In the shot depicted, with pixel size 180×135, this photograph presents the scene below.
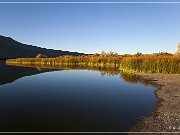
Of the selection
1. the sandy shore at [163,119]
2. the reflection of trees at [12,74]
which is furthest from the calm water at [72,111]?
the reflection of trees at [12,74]

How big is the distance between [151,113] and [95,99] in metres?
5.53

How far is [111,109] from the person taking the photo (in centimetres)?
1670

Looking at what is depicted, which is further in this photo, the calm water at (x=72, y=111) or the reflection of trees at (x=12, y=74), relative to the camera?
the reflection of trees at (x=12, y=74)

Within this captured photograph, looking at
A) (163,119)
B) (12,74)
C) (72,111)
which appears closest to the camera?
(163,119)

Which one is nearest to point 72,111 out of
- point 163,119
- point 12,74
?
point 163,119

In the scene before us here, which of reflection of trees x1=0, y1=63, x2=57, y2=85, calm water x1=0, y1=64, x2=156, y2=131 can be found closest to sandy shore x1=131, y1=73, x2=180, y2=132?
calm water x1=0, y1=64, x2=156, y2=131

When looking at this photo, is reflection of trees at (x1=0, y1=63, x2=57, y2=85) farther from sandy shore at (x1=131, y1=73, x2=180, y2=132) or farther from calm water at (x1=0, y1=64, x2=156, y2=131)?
sandy shore at (x1=131, y1=73, x2=180, y2=132)

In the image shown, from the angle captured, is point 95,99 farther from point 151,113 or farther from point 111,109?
point 151,113

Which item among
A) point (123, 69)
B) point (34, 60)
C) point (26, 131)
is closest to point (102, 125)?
point (26, 131)

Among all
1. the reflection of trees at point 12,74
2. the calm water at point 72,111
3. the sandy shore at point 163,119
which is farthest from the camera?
the reflection of trees at point 12,74

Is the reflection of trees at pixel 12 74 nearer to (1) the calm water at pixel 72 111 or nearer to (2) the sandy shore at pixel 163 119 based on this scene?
(1) the calm water at pixel 72 111

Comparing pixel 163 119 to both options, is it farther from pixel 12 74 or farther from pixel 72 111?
pixel 12 74

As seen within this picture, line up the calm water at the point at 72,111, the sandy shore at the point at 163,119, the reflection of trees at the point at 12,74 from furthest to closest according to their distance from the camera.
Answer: the reflection of trees at the point at 12,74 < the calm water at the point at 72,111 < the sandy shore at the point at 163,119

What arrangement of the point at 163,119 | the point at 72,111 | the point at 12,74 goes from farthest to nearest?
1. the point at 12,74
2. the point at 72,111
3. the point at 163,119
